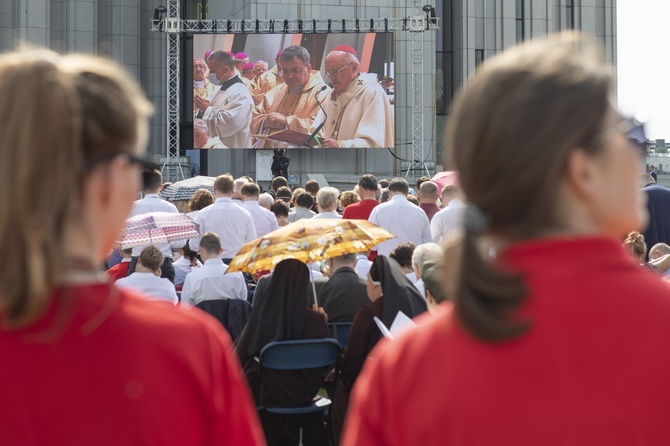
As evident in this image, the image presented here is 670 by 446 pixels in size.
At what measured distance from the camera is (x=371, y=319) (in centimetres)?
693

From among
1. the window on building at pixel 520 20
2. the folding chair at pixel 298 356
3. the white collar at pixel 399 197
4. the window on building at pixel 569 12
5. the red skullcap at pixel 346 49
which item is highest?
the window on building at pixel 569 12

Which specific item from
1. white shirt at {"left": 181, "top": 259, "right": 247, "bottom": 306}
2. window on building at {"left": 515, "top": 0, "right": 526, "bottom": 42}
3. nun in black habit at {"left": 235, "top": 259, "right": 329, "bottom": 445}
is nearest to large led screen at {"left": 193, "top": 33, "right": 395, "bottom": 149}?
window on building at {"left": 515, "top": 0, "right": 526, "bottom": 42}

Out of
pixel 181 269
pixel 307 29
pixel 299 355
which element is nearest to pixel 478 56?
pixel 307 29

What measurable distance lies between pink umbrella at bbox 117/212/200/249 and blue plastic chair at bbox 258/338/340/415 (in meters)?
2.89

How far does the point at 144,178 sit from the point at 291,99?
89.6 feet

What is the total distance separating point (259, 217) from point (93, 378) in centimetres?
1074

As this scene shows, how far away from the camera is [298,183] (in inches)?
1230

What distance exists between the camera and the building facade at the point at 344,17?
32.2 meters

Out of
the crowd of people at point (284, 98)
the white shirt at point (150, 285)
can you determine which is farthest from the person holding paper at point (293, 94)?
the white shirt at point (150, 285)

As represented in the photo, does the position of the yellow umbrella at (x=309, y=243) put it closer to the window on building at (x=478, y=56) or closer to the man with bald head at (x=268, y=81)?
the man with bald head at (x=268, y=81)

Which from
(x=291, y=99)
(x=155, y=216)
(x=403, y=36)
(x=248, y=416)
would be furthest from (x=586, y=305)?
(x=403, y=36)

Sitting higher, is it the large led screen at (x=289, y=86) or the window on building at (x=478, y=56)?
the window on building at (x=478, y=56)

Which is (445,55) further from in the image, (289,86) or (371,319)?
(371,319)

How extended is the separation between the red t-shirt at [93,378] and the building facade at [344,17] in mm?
28795
